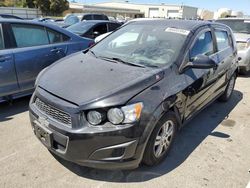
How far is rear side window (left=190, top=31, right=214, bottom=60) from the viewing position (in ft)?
11.7

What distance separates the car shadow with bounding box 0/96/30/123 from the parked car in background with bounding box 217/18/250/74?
6.02 m

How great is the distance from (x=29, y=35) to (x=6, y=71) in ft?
2.75

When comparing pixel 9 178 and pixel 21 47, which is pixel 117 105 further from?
pixel 21 47

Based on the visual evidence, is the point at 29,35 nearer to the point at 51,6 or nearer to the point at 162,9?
the point at 51,6

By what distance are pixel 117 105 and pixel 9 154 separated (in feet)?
5.40

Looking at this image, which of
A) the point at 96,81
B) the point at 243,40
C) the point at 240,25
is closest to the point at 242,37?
the point at 243,40

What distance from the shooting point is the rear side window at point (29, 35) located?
175 inches

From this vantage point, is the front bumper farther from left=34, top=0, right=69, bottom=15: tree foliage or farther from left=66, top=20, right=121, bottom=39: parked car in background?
left=34, top=0, right=69, bottom=15: tree foliage

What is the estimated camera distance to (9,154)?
10.5 feet

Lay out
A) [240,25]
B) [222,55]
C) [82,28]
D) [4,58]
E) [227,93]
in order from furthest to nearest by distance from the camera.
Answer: [240,25] < [82,28] < [227,93] < [222,55] < [4,58]

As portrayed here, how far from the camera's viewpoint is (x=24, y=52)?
4.41 metres

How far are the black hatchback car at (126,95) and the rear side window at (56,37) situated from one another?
1344 millimetres

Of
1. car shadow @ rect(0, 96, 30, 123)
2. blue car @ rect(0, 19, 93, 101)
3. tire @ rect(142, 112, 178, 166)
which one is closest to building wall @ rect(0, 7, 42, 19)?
blue car @ rect(0, 19, 93, 101)

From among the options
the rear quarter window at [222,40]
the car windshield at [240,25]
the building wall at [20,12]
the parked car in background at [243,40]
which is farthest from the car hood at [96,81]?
the building wall at [20,12]
